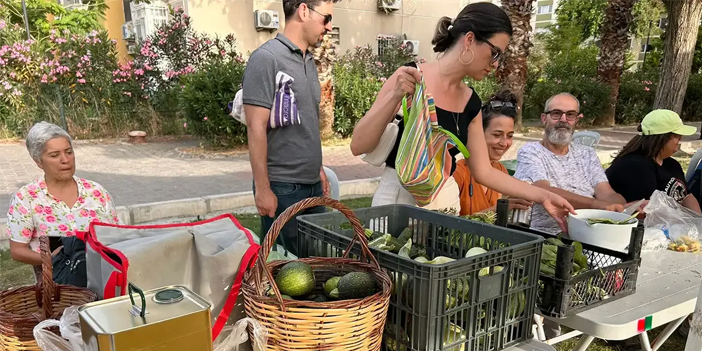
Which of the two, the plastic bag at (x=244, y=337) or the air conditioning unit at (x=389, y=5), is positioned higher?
the air conditioning unit at (x=389, y=5)

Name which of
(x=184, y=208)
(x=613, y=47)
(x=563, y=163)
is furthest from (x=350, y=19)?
(x=563, y=163)

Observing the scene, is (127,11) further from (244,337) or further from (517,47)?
(244,337)

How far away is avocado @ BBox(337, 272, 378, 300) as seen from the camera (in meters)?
1.19

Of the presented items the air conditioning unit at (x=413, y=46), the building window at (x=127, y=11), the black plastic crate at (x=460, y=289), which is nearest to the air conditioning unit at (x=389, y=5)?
the air conditioning unit at (x=413, y=46)

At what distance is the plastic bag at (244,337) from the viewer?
113 cm

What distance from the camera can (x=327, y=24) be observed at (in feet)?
8.34

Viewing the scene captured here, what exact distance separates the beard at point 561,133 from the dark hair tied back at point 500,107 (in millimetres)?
305

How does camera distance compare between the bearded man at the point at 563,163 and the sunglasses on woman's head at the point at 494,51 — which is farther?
the bearded man at the point at 563,163

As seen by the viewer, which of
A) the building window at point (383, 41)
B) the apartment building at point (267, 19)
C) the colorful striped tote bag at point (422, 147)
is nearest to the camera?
the colorful striped tote bag at point (422, 147)

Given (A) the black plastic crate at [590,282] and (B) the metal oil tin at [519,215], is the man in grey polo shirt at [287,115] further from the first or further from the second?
(A) the black plastic crate at [590,282]

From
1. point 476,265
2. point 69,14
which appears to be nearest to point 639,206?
point 476,265

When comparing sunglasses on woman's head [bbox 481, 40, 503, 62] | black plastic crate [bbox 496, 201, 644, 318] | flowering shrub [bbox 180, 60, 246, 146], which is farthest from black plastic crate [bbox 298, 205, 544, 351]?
flowering shrub [bbox 180, 60, 246, 146]

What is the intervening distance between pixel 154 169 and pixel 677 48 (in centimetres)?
1060

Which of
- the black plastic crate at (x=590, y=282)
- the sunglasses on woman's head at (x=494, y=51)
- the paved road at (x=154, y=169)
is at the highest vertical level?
the sunglasses on woman's head at (x=494, y=51)
